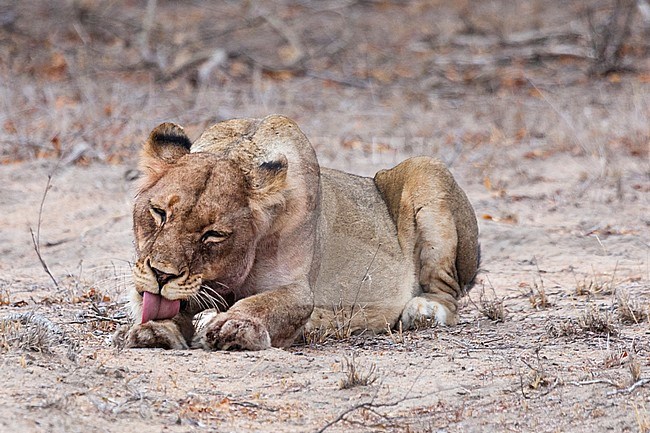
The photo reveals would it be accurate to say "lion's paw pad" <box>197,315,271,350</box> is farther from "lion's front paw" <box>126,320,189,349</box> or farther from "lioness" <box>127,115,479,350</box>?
"lion's front paw" <box>126,320,189,349</box>

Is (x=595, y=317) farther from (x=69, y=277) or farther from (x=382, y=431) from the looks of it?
(x=69, y=277)

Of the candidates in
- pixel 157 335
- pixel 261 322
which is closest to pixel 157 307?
pixel 157 335

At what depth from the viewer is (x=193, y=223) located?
443cm

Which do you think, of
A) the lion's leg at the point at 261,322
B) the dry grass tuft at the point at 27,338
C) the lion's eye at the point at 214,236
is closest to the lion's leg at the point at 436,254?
the lion's leg at the point at 261,322

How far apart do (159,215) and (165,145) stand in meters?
0.47

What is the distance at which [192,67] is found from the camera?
13688mm

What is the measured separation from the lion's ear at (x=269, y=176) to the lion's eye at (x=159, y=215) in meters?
0.43

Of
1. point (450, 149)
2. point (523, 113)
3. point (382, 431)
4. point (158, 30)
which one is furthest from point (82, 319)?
point (158, 30)

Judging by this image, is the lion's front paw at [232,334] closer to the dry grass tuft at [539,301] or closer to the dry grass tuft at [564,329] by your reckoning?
the dry grass tuft at [564,329]

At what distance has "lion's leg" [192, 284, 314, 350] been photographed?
4484 millimetres

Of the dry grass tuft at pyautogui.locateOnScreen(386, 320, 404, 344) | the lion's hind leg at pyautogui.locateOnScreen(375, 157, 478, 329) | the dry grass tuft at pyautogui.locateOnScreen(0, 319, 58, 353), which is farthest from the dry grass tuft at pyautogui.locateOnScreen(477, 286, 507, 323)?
the dry grass tuft at pyautogui.locateOnScreen(0, 319, 58, 353)

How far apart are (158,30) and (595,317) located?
36.7 ft

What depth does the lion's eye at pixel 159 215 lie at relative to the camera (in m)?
4.45

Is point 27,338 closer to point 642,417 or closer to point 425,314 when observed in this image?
point 642,417
